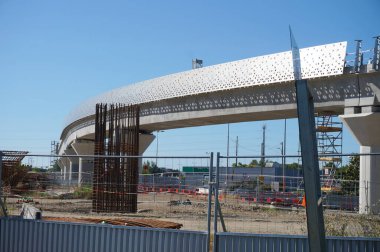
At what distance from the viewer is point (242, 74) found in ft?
90.6

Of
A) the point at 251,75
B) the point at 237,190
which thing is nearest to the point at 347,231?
the point at 237,190

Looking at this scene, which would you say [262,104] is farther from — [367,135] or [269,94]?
[367,135]

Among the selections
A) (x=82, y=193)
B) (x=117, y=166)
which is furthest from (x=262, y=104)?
(x=82, y=193)

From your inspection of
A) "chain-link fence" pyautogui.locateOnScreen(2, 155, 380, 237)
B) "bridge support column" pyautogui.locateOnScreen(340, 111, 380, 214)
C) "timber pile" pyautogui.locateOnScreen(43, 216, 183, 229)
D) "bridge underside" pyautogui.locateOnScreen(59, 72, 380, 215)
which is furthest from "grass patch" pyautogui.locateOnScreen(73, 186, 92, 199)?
"bridge support column" pyautogui.locateOnScreen(340, 111, 380, 214)

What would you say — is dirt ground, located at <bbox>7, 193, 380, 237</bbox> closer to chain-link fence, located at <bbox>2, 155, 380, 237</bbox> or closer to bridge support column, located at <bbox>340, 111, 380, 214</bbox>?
chain-link fence, located at <bbox>2, 155, 380, 237</bbox>

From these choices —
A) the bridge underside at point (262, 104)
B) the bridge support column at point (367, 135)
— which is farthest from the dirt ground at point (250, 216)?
the bridge support column at point (367, 135)

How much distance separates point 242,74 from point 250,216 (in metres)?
12.5

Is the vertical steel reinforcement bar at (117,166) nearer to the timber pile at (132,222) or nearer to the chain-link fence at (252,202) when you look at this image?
the chain-link fence at (252,202)

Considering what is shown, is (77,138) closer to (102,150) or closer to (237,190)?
(102,150)

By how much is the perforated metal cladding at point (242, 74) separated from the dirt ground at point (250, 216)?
564 cm

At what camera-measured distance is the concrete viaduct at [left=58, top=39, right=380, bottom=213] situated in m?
22.7

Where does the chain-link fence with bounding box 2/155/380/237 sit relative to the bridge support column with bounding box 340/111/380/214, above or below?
below

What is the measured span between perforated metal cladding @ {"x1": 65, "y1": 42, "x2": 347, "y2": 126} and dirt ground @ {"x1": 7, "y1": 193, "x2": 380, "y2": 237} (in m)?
5.64

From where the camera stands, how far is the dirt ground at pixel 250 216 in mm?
10977
